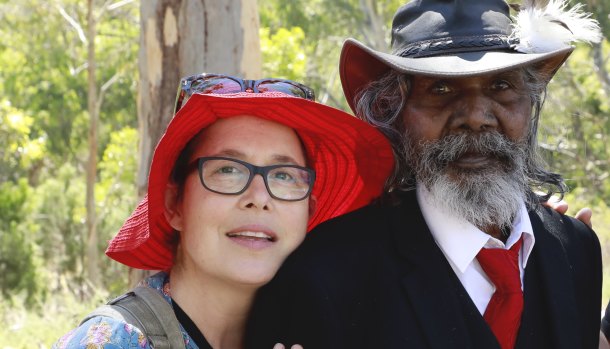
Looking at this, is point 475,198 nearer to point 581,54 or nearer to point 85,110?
point 581,54

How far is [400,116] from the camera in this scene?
3047mm

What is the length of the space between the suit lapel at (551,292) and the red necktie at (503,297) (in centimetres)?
5

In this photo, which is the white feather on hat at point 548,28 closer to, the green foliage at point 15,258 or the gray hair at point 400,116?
the gray hair at point 400,116

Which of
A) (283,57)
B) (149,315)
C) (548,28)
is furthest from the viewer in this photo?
(283,57)

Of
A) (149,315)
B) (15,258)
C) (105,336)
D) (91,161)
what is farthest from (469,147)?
(15,258)

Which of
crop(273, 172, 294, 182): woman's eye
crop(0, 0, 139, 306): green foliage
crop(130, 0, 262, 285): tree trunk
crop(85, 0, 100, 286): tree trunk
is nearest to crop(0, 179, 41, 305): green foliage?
crop(0, 0, 139, 306): green foliage

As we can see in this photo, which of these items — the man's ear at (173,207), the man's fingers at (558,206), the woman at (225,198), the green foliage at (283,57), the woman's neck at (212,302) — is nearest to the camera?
the woman at (225,198)

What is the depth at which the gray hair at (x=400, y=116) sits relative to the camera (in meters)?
3.01

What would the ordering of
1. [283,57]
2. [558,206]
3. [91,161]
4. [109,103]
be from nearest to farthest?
[558,206] → [283,57] → [91,161] → [109,103]

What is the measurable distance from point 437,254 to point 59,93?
22.5 metres

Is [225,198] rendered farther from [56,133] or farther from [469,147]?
[56,133]

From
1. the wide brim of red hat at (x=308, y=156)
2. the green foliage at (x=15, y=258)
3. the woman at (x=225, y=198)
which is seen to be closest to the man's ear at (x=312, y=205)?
the woman at (x=225, y=198)

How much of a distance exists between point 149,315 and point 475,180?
113 cm

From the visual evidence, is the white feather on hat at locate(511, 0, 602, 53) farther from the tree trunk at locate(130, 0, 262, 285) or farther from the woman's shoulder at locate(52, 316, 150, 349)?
the tree trunk at locate(130, 0, 262, 285)
